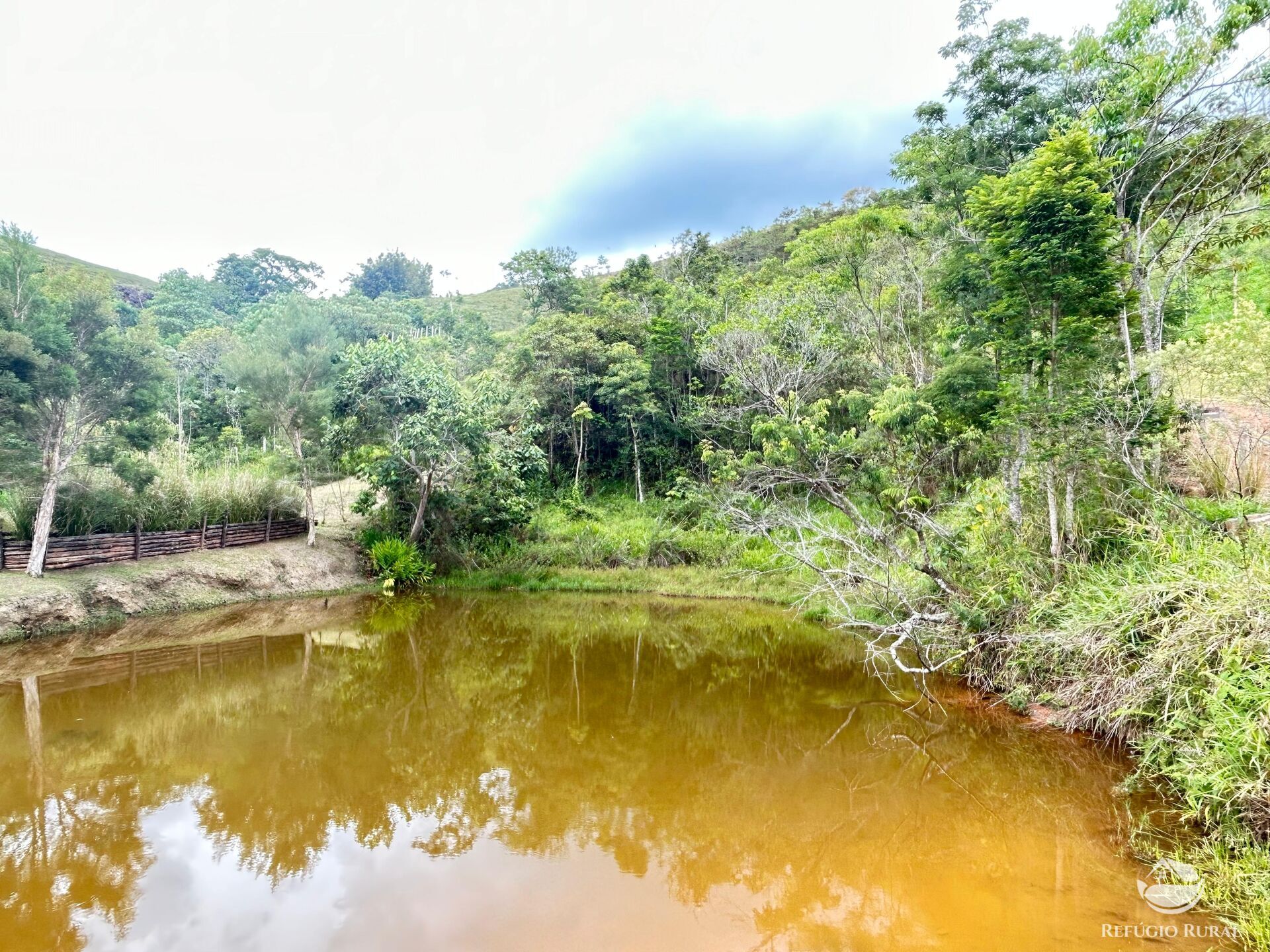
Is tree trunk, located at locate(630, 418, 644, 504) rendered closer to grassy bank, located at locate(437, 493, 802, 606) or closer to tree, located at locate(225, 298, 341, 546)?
grassy bank, located at locate(437, 493, 802, 606)

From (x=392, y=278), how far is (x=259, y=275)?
32.3ft

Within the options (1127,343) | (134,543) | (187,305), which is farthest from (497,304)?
(1127,343)

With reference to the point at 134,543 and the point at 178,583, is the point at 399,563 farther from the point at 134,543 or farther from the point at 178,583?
the point at 134,543

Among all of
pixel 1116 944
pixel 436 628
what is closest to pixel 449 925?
pixel 1116 944

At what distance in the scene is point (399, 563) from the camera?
1290 cm

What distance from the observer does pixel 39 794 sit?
14.2 ft

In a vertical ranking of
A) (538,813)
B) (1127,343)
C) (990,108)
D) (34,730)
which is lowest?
(538,813)

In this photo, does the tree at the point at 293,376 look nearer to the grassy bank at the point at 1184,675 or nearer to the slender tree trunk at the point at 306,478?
the slender tree trunk at the point at 306,478

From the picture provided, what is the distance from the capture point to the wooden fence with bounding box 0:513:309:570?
30.1 ft

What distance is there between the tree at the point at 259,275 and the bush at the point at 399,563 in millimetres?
32682

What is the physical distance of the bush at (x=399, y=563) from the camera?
42.3 feet

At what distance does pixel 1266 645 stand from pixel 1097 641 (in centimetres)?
126

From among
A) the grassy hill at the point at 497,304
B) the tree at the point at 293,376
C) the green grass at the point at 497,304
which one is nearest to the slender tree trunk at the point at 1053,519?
the tree at the point at 293,376

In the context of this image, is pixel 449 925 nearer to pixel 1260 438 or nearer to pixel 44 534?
pixel 1260 438
